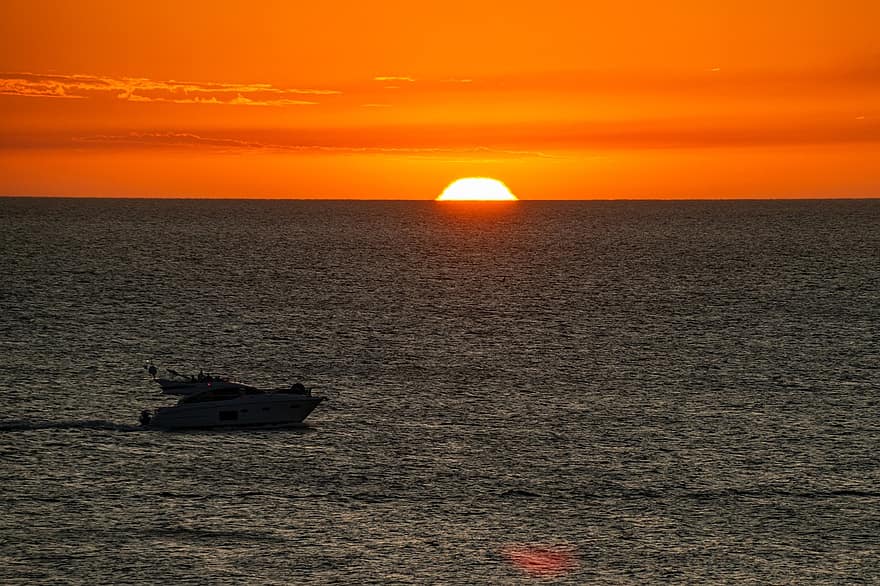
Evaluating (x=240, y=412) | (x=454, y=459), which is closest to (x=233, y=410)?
(x=240, y=412)

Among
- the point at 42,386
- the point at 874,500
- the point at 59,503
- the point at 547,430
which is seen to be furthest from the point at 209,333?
the point at 874,500

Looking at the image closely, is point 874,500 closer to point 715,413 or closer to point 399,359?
point 715,413

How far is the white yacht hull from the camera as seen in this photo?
81.7 metres

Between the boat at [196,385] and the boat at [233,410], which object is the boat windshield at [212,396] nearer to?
the boat at [233,410]

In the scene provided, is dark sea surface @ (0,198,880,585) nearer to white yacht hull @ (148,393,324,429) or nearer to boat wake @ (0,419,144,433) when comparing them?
boat wake @ (0,419,144,433)

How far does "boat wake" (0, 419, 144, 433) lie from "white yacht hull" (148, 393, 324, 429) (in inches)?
84.7

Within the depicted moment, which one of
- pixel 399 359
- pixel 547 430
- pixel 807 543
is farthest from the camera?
pixel 399 359

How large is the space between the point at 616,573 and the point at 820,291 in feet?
452

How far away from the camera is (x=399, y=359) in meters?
114

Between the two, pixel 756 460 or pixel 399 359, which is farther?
pixel 399 359

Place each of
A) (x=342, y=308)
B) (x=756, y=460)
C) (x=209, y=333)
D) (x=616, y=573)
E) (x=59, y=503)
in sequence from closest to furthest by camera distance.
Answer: (x=616, y=573)
(x=59, y=503)
(x=756, y=460)
(x=209, y=333)
(x=342, y=308)

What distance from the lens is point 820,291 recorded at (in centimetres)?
18188

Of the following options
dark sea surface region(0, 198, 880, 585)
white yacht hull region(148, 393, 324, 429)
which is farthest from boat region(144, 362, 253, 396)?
dark sea surface region(0, 198, 880, 585)

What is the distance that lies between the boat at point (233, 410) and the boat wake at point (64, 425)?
5.23 feet
